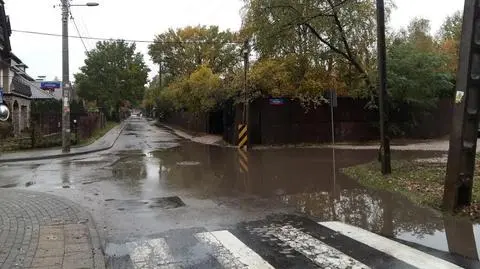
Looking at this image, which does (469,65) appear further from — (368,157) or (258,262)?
(368,157)

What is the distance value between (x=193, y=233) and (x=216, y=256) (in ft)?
4.48

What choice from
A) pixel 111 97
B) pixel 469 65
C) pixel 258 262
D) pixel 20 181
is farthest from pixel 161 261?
pixel 111 97

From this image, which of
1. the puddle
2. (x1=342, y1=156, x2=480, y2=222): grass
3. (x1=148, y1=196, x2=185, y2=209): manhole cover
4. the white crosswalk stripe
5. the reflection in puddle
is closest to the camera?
the white crosswalk stripe

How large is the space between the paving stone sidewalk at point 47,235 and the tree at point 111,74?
66.8m

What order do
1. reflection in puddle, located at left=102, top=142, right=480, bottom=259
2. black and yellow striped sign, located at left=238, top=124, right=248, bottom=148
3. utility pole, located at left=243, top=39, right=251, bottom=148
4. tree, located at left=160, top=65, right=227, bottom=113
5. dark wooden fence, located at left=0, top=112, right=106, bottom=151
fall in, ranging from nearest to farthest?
reflection in puddle, located at left=102, top=142, right=480, bottom=259
dark wooden fence, located at left=0, top=112, right=106, bottom=151
utility pole, located at left=243, top=39, right=251, bottom=148
black and yellow striped sign, located at left=238, top=124, right=248, bottom=148
tree, located at left=160, top=65, right=227, bottom=113

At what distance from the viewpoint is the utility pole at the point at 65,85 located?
77.8 ft

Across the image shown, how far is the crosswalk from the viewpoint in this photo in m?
6.07

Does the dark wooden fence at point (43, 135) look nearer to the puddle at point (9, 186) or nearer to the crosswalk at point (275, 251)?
the puddle at point (9, 186)

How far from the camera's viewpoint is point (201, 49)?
177ft

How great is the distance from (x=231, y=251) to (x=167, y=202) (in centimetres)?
413

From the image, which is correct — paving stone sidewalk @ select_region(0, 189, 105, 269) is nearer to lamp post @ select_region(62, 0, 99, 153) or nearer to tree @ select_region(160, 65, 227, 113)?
lamp post @ select_region(62, 0, 99, 153)

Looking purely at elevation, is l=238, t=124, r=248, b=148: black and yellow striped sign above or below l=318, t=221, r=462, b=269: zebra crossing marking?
above

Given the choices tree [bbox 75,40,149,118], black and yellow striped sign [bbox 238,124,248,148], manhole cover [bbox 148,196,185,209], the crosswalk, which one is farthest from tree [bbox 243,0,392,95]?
tree [bbox 75,40,149,118]

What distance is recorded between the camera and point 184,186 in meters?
12.9
